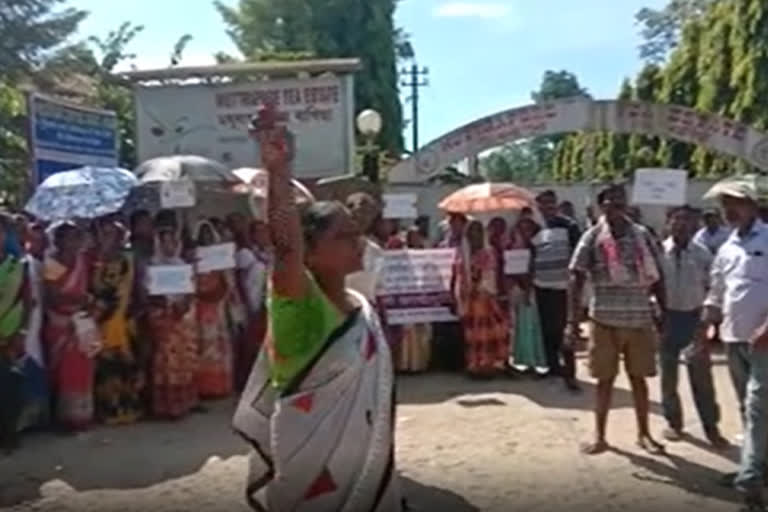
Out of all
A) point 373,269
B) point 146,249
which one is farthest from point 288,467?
point 146,249

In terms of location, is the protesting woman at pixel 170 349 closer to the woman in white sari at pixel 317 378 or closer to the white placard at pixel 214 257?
the white placard at pixel 214 257

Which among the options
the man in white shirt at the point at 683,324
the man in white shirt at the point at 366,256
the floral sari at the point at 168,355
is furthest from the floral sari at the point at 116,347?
the man in white shirt at the point at 683,324

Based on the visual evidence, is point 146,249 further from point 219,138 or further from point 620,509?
point 219,138

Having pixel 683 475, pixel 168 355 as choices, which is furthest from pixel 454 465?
pixel 168 355

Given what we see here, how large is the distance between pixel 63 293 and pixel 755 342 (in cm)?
473

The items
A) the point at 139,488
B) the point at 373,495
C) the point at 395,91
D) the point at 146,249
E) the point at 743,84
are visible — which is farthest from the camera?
the point at 395,91

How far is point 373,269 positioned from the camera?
242 inches

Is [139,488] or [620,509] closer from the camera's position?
[620,509]

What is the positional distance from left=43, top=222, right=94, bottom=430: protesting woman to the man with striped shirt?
4.06 m

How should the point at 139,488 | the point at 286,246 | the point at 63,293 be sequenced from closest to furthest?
1. the point at 286,246
2. the point at 139,488
3. the point at 63,293

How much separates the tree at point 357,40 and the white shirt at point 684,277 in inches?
1234

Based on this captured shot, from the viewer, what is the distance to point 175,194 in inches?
365

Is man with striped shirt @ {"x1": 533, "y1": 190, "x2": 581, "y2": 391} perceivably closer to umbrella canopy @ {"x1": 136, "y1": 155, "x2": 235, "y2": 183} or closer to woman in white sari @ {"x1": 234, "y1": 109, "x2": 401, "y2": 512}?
umbrella canopy @ {"x1": 136, "y1": 155, "x2": 235, "y2": 183}

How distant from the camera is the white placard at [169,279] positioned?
Result: 8.93m
